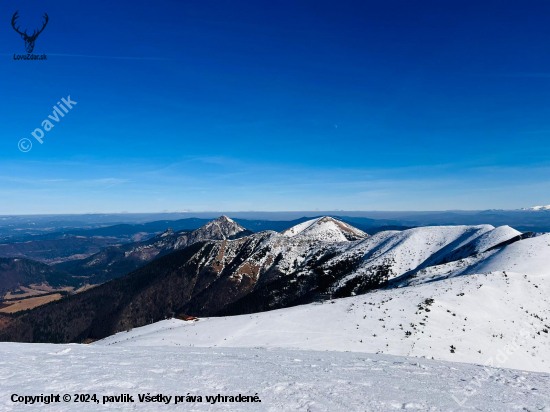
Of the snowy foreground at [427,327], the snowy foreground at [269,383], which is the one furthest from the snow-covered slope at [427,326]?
the snowy foreground at [269,383]

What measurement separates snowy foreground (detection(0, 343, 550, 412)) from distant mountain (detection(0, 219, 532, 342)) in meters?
73.4

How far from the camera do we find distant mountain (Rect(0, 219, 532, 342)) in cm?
9100

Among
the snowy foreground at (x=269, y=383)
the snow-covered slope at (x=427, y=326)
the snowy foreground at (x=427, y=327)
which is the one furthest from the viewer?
the snow-covered slope at (x=427, y=326)

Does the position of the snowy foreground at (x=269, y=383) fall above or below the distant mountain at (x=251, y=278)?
above

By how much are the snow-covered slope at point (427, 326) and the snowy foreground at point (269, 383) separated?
9.86 metres

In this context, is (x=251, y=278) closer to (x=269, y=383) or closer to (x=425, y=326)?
(x=425, y=326)

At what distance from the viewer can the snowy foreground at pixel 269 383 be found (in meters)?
7.69

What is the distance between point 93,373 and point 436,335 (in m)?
24.1

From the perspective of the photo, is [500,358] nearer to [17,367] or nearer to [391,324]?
[391,324]

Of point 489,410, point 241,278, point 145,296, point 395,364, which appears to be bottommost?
point 145,296

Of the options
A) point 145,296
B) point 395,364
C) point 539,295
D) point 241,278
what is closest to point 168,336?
point 395,364

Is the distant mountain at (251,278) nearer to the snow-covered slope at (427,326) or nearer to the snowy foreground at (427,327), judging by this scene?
the snow-covered slope at (427,326)

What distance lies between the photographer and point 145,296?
169875 mm

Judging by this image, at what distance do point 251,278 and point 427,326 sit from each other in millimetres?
135923
